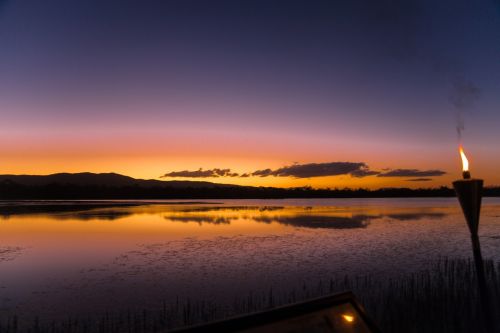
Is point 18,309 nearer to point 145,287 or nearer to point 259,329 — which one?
point 145,287

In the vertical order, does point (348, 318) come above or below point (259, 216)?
above

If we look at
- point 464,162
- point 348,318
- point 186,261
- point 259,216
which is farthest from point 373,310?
point 259,216

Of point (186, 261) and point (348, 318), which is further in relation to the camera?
point (186, 261)

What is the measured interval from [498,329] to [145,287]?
12420 mm

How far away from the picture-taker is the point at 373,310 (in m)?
11.9

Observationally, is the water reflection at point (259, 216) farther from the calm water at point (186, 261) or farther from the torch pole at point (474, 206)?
the torch pole at point (474, 206)

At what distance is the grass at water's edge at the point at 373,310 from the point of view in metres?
10.8

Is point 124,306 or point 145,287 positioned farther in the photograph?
point 145,287

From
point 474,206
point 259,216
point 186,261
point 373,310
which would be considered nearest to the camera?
point 474,206

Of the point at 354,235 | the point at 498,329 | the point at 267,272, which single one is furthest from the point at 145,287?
the point at 354,235

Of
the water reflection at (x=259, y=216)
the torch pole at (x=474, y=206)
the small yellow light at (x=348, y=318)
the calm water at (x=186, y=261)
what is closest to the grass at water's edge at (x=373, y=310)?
the calm water at (x=186, y=261)

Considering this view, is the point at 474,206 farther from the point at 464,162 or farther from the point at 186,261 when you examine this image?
the point at 186,261

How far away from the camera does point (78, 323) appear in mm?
11680

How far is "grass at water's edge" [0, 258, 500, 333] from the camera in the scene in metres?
10.8
